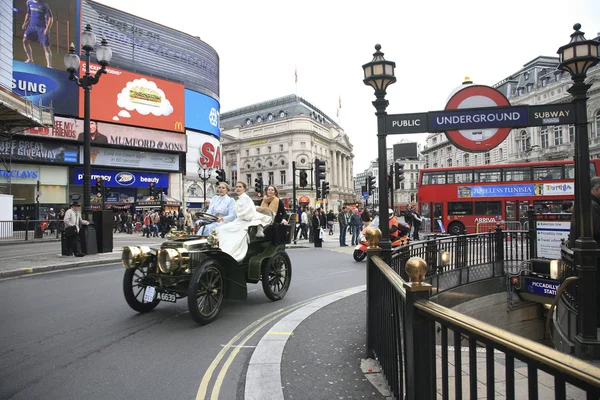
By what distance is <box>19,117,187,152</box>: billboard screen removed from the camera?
36531mm

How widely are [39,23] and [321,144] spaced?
58.2 metres

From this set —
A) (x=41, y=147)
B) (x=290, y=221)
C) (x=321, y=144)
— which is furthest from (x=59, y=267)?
(x=321, y=144)

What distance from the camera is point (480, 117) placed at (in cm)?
461

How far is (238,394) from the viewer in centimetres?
309

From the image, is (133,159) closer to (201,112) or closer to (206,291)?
(201,112)

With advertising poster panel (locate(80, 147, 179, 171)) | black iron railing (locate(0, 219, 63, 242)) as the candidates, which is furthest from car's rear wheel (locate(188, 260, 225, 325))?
advertising poster panel (locate(80, 147, 179, 171))

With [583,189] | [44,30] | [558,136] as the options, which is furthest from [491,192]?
[44,30]

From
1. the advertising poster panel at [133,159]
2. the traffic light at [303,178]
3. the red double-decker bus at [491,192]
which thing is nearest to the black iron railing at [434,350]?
the traffic light at [303,178]

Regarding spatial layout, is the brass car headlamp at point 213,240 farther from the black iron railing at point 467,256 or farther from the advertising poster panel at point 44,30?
the advertising poster panel at point 44,30

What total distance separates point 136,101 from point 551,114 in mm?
45041

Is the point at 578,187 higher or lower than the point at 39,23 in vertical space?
lower

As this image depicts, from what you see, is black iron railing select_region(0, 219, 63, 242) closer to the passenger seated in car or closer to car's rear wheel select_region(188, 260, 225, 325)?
the passenger seated in car

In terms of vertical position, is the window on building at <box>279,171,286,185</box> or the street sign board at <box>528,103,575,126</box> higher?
the window on building at <box>279,171,286,185</box>

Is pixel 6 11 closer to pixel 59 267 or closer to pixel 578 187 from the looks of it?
pixel 59 267
